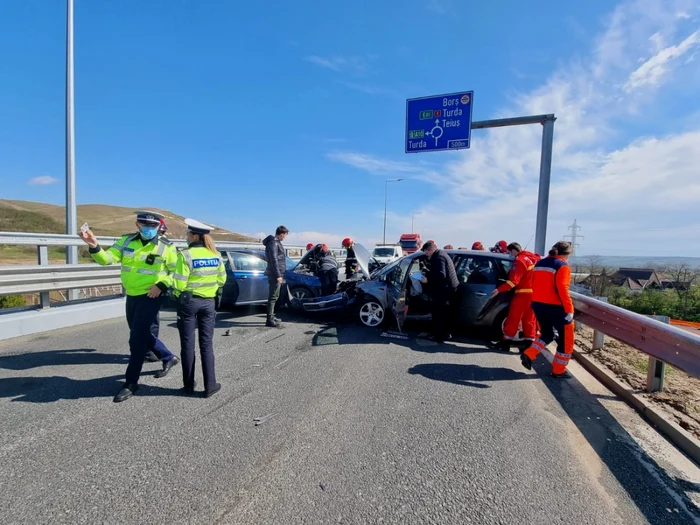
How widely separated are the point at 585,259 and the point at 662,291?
5.38 m

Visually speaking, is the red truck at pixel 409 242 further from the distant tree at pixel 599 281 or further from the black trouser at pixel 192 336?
Answer: the black trouser at pixel 192 336

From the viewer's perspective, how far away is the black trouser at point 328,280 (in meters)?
7.69

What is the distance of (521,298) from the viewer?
17.7 feet

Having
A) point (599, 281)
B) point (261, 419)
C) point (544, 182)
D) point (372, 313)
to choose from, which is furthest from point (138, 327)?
point (599, 281)

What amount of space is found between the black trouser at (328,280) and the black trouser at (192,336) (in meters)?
4.18

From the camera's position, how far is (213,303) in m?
3.71

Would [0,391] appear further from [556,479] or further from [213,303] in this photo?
[556,479]

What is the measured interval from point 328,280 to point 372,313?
1.55m

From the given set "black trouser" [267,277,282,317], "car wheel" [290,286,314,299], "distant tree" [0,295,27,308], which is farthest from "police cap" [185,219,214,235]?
"distant tree" [0,295,27,308]

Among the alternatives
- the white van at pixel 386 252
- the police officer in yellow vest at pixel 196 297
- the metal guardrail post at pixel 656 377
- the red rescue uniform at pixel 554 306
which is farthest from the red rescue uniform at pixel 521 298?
the white van at pixel 386 252

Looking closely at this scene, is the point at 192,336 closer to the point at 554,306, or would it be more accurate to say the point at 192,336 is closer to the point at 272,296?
the point at 272,296

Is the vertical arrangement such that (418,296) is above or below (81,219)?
below

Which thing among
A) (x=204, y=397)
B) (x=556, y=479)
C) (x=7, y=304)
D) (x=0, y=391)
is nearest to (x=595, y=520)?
(x=556, y=479)

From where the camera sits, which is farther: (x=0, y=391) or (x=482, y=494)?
(x=0, y=391)
